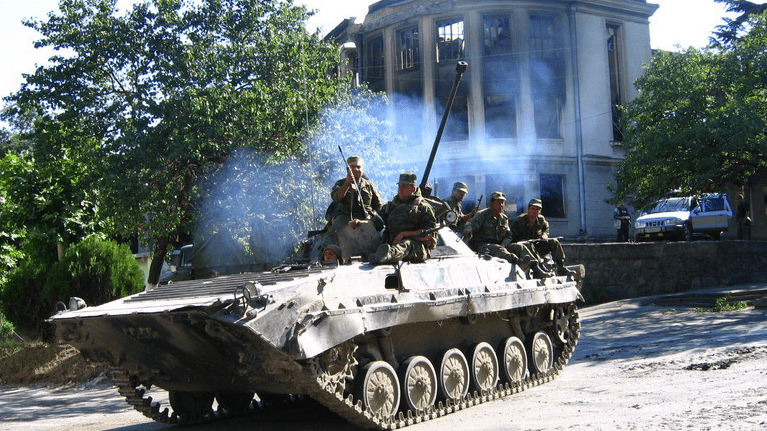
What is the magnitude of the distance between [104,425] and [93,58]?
6.83 m

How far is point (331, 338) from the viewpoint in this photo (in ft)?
25.3

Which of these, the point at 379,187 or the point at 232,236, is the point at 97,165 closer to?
the point at 232,236

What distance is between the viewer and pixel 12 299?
56.0 feet

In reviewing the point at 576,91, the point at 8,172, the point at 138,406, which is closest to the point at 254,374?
the point at 138,406

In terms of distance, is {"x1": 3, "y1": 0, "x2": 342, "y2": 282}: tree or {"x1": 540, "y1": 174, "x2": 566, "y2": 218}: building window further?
{"x1": 540, "y1": 174, "x2": 566, "y2": 218}: building window

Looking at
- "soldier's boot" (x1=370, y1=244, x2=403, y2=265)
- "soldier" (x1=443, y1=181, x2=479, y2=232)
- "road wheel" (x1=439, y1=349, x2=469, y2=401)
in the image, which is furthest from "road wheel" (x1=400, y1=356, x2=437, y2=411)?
"soldier" (x1=443, y1=181, x2=479, y2=232)

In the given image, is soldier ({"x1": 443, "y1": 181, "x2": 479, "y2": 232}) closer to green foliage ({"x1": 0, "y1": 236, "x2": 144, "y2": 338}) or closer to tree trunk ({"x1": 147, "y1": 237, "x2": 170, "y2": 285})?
tree trunk ({"x1": 147, "y1": 237, "x2": 170, "y2": 285})

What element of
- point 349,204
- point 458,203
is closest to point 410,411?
point 349,204

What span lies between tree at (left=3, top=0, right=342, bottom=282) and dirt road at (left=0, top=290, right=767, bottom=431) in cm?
333

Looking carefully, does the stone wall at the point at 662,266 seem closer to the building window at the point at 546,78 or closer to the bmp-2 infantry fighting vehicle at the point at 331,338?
the building window at the point at 546,78

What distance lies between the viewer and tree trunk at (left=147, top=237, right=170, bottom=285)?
52.6ft

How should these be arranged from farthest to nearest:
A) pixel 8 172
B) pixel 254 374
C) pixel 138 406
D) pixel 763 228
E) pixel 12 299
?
pixel 763 228
pixel 8 172
pixel 12 299
pixel 138 406
pixel 254 374

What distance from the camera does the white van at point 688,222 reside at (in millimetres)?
25594

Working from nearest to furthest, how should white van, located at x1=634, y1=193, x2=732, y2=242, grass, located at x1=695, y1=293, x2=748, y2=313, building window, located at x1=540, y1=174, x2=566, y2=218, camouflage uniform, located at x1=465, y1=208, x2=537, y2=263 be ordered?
camouflage uniform, located at x1=465, y1=208, x2=537, y2=263 → grass, located at x1=695, y1=293, x2=748, y2=313 → white van, located at x1=634, y1=193, x2=732, y2=242 → building window, located at x1=540, y1=174, x2=566, y2=218
